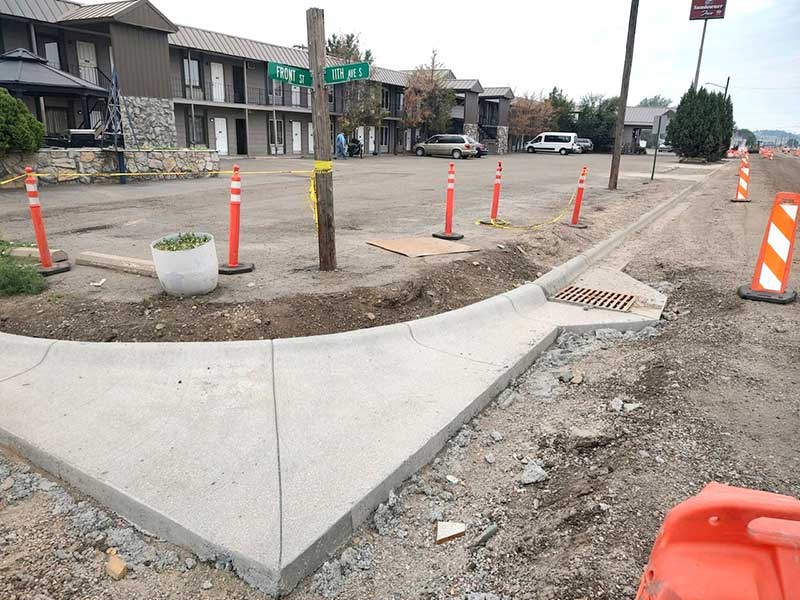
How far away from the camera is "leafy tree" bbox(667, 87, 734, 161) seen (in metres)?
43.0

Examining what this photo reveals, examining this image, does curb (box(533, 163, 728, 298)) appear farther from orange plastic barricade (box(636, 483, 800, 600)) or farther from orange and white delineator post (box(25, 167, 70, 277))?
orange and white delineator post (box(25, 167, 70, 277))

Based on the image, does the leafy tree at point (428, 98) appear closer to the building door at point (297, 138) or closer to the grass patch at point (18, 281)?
the building door at point (297, 138)

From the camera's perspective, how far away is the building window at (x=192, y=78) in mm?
32000

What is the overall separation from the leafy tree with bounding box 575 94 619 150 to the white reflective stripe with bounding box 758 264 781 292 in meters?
64.2

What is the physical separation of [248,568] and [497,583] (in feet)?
3.71

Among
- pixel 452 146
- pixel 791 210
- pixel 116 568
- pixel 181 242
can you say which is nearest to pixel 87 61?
pixel 452 146

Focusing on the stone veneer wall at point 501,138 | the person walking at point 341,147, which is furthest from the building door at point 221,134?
the stone veneer wall at point 501,138

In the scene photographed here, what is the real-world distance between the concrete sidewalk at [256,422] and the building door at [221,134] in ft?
107

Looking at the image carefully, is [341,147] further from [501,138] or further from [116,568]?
[116,568]

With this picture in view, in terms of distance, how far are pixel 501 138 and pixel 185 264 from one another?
54.9 meters

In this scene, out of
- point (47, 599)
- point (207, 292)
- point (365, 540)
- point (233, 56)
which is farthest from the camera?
point (233, 56)

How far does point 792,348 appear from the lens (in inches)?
201

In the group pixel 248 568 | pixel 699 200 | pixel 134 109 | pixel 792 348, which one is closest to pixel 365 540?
pixel 248 568

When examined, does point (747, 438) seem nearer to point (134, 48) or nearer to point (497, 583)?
point (497, 583)
